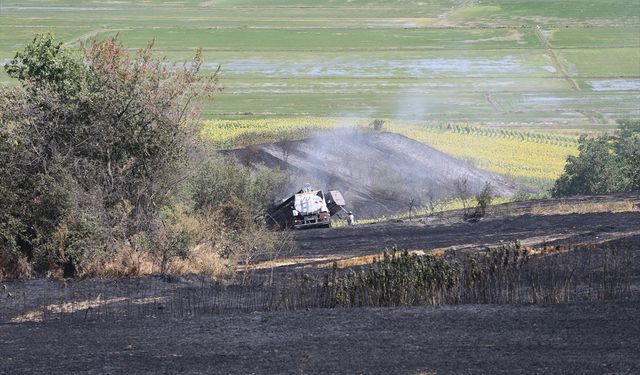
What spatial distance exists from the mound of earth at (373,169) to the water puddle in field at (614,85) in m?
39.1

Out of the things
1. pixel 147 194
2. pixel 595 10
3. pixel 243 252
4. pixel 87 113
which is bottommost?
pixel 243 252

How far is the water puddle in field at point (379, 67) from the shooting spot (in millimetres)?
101000

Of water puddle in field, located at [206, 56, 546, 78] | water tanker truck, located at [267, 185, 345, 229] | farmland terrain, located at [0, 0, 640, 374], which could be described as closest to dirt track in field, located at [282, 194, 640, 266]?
farmland terrain, located at [0, 0, 640, 374]

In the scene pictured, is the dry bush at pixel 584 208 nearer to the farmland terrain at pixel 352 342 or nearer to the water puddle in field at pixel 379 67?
the farmland terrain at pixel 352 342

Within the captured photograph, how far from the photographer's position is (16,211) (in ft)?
75.0

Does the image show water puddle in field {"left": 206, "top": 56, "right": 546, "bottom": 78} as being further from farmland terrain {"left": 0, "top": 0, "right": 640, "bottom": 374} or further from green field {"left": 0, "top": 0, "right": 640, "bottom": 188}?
farmland terrain {"left": 0, "top": 0, "right": 640, "bottom": 374}

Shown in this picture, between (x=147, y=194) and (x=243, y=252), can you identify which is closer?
(x=147, y=194)

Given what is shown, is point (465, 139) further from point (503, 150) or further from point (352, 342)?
point (352, 342)

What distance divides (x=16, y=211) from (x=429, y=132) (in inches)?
2033

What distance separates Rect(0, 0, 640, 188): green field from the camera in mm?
82062

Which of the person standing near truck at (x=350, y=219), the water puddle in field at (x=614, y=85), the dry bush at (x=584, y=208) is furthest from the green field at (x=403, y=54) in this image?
the dry bush at (x=584, y=208)

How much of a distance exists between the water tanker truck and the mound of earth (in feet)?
19.2

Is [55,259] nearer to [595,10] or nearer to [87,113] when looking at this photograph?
[87,113]

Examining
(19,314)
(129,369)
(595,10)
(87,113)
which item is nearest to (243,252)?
(87,113)
